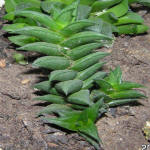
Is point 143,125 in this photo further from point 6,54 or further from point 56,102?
point 6,54

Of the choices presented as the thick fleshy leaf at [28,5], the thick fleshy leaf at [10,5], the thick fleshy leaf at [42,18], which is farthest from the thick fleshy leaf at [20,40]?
the thick fleshy leaf at [42,18]

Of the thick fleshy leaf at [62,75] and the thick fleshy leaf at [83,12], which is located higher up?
the thick fleshy leaf at [83,12]

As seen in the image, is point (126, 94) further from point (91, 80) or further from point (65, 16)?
point (65, 16)

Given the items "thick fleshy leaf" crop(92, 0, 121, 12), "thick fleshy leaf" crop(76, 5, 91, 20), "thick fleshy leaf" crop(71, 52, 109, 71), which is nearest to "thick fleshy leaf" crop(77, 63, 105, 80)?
"thick fleshy leaf" crop(71, 52, 109, 71)

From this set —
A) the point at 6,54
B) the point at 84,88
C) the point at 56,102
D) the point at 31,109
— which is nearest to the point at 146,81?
the point at 84,88

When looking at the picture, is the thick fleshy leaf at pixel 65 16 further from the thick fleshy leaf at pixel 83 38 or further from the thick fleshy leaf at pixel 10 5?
the thick fleshy leaf at pixel 10 5

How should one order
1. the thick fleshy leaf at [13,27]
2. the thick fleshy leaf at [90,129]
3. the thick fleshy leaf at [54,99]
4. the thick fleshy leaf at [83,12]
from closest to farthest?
the thick fleshy leaf at [90,129], the thick fleshy leaf at [54,99], the thick fleshy leaf at [83,12], the thick fleshy leaf at [13,27]
